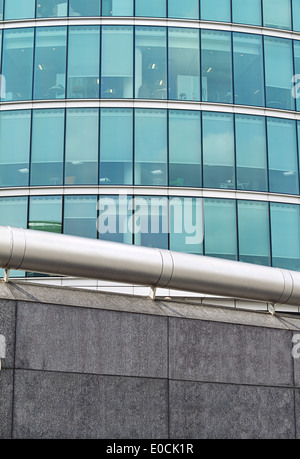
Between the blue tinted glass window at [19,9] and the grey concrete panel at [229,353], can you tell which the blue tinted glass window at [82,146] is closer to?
the blue tinted glass window at [19,9]

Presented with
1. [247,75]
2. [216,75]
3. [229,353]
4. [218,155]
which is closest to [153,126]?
[218,155]

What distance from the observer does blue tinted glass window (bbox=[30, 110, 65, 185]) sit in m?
33.0

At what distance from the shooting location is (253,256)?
3303 centimetres

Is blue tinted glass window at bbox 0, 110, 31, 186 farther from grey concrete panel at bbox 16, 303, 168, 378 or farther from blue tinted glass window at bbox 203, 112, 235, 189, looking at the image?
grey concrete panel at bbox 16, 303, 168, 378

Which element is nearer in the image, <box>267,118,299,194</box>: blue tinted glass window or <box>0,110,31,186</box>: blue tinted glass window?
<box>0,110,31,186</box>: blue tinted glass window

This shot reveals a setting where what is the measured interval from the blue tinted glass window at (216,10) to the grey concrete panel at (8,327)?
93.0 ft

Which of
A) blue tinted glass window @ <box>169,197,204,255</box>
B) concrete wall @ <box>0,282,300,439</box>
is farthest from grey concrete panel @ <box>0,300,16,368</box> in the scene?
blue tinted glass window @ <box>169,197,204,255</box>

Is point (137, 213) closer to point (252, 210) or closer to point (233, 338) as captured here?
point (252, 210)

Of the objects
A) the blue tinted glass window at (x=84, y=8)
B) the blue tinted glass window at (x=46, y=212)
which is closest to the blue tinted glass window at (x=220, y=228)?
the blue tinted glass window at (x=46, y=212)

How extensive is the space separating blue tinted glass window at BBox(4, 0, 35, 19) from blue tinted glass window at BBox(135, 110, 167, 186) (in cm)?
683

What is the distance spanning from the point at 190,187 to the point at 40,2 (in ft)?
35.8

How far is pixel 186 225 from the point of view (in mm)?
32844

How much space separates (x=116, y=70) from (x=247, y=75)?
5916 mm
